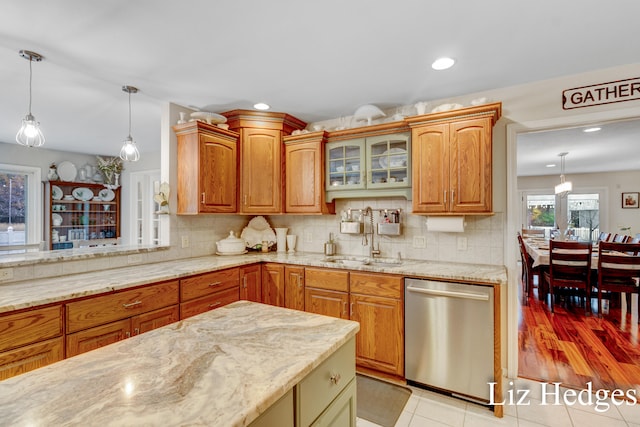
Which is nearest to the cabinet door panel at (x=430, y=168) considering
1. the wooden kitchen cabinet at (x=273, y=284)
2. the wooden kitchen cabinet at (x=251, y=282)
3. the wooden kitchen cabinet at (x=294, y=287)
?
the wooden kitchen cabinet at (x=294, y=287)

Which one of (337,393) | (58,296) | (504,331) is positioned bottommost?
(504,331)

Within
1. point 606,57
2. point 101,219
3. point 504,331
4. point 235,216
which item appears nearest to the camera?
point 606,57

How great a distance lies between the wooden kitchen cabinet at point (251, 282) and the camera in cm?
293

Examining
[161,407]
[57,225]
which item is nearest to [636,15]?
[161,407]

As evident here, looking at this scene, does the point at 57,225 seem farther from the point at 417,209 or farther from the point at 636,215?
the point at 636,215

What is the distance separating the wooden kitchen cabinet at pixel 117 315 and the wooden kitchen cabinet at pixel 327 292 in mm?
1100

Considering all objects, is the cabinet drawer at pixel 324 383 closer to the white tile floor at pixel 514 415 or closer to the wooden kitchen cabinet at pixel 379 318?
the white tile floor at pixel 514 415

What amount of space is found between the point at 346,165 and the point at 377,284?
1.25 meters

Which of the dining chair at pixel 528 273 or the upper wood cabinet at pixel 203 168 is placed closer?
the upper wood cabinet at pixel 203 168

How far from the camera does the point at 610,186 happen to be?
7.68 metres

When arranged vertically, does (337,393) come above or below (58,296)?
below

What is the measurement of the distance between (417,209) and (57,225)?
5794 mm

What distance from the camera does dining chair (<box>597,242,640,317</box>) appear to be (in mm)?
3805

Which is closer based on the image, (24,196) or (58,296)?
(58,296)
